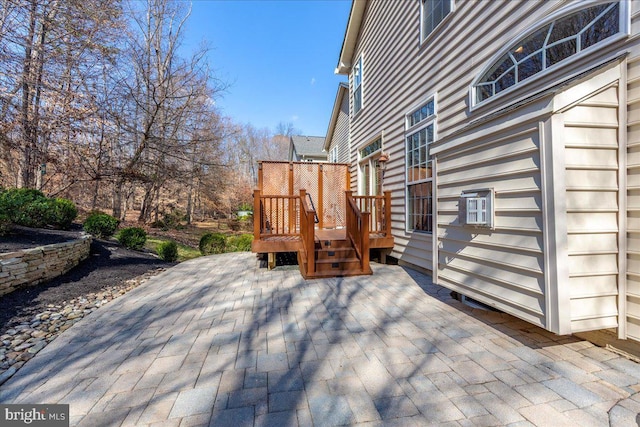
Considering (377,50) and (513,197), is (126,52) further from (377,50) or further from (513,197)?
(513,197)

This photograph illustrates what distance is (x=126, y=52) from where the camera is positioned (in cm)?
913

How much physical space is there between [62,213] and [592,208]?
28.4 ft

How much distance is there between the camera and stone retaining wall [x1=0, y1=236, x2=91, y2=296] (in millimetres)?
3395

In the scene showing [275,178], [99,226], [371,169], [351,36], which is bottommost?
[99,226]

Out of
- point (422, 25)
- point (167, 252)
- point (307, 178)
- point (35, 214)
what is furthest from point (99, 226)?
point (422, 25)

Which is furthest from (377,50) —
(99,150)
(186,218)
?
(186,218)

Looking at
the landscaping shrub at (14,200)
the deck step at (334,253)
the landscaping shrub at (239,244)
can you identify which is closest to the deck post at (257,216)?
the deck step at (334,253)

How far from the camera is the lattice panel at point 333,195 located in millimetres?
7000

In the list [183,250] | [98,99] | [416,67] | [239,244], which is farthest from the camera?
[183,250]

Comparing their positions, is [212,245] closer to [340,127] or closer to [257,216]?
[257,216]

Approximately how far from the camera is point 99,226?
6.93 meters

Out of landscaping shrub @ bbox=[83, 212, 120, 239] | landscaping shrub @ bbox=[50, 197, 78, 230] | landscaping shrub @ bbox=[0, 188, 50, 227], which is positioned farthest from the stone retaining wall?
Answer: landscaping shrub @ bbox=[83, 212, 120, 239]

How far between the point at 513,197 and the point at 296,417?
7.57 ft

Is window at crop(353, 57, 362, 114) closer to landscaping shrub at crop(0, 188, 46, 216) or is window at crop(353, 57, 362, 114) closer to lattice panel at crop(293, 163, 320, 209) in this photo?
lattice panel at crop(293, 163, 320, 209)
